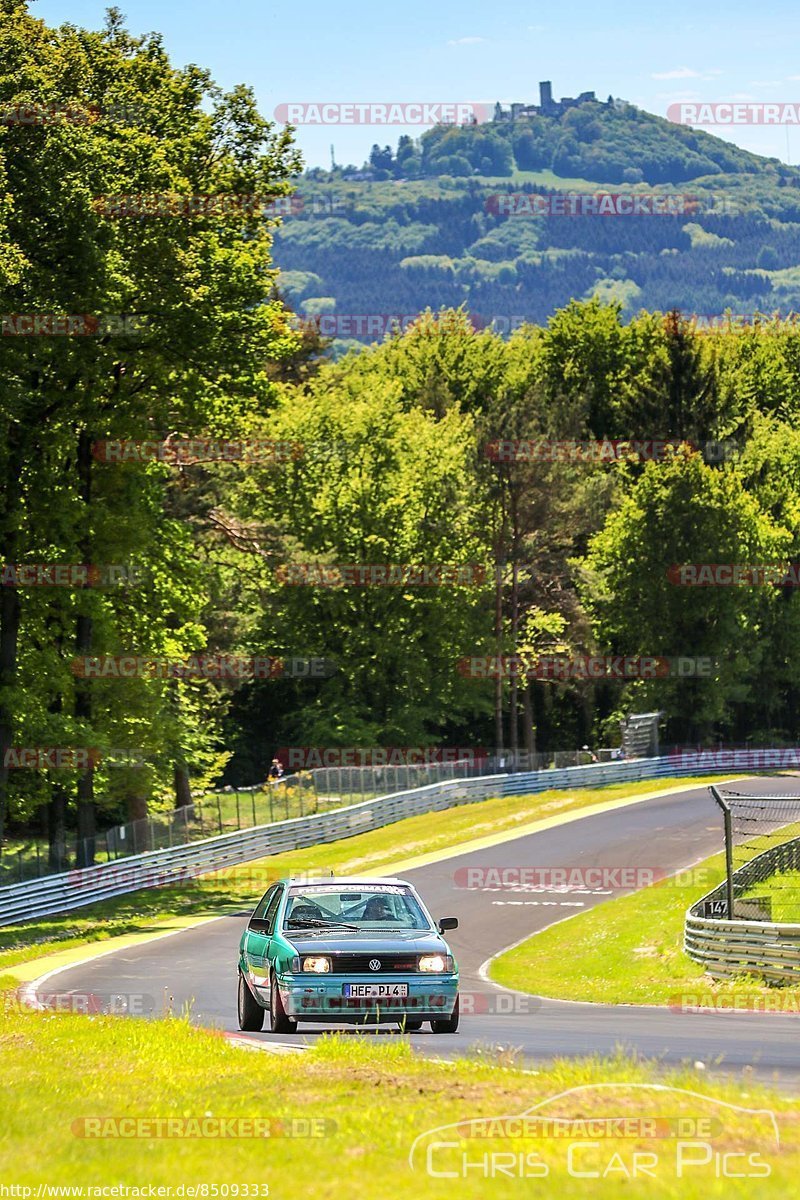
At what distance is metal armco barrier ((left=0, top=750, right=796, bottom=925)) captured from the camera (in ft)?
130

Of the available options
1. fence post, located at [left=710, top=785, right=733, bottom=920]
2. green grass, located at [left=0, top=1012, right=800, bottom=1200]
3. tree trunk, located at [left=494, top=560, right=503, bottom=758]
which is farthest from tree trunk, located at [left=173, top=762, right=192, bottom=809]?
A: green grass, located at [left=0, top=1012, right=800, bottom=1200]

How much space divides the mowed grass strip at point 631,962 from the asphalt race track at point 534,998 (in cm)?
77

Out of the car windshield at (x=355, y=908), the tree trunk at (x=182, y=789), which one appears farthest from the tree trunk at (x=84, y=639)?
the car windshield at (x=355, y=908)

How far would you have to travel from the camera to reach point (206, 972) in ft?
88.4

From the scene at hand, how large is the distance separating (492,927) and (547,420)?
45659 mm

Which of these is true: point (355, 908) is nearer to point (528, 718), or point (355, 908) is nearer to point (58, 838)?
point (58, 838)

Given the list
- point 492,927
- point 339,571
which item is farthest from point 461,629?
point 492,927

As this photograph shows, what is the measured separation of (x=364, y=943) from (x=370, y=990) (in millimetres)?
465

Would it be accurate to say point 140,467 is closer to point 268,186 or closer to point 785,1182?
point 268,186

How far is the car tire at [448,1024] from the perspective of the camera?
16.5 meters

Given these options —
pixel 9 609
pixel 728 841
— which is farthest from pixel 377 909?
pixel 9 609

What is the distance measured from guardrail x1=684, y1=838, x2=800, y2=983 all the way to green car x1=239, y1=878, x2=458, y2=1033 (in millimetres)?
7045

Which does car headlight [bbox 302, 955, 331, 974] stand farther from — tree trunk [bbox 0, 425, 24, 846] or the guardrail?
tree trunk [bbox 0, 425, 24, 846]

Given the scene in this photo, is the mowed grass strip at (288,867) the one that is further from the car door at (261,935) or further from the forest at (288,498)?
the car door at (261,935)
